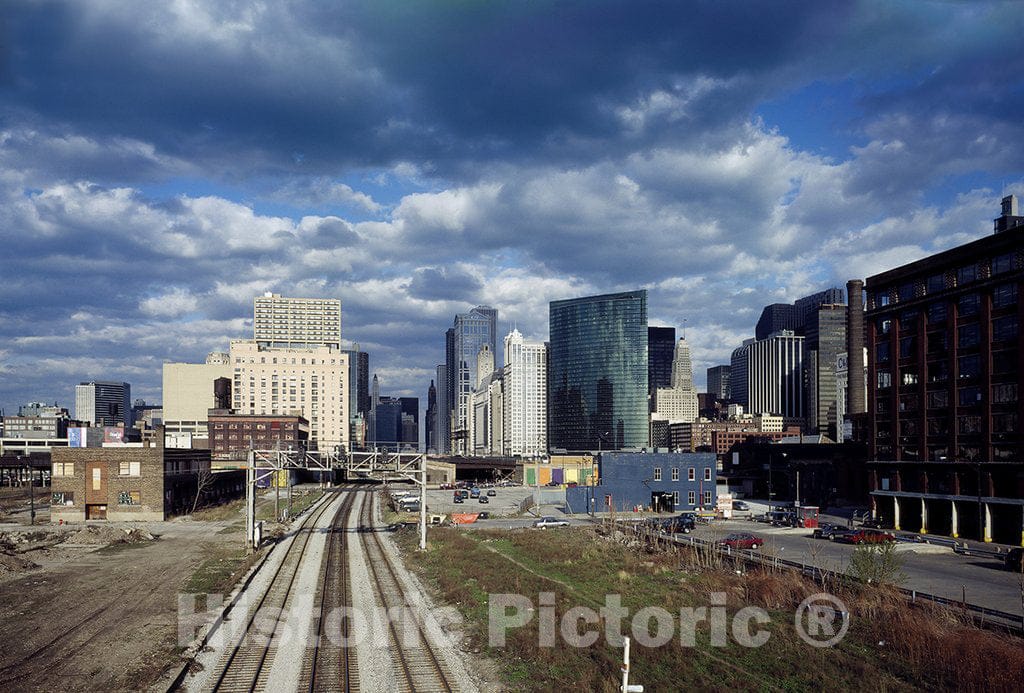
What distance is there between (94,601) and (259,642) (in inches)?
519

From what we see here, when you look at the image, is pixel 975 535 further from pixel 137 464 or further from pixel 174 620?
pixel 137 464

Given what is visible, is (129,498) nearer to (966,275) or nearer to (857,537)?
(857,537)

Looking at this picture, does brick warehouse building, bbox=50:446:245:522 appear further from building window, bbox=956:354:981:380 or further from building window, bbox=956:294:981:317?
building window, bbox=956:294:981:317

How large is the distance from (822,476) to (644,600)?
7560 cm

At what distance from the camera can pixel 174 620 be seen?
30516 millimetres

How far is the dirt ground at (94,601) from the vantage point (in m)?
24.0

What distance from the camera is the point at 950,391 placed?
2640 inches

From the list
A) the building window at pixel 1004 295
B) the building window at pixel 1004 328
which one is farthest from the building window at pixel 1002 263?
the building window at pixel 1004 328

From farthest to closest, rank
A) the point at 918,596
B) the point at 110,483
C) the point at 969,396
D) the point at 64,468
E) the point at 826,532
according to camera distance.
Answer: the point at 64,468 < the point at 110,483 < the point at 969,396 < the point at 826,532 < the point at 918,596

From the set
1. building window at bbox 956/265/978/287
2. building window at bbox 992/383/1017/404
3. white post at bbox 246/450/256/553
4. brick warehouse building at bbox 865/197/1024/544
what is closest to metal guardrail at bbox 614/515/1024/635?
brick warehouse building at bbox 865/197/1024/544

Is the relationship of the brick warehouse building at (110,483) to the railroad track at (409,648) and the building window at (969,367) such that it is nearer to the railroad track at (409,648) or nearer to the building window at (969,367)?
the railroad track at (409,648)

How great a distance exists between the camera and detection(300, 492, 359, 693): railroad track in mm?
22625

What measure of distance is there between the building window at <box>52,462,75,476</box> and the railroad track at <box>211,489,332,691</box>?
132 ft

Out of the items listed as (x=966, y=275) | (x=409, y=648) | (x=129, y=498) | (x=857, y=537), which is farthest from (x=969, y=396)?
→ (x=129, y=498)
